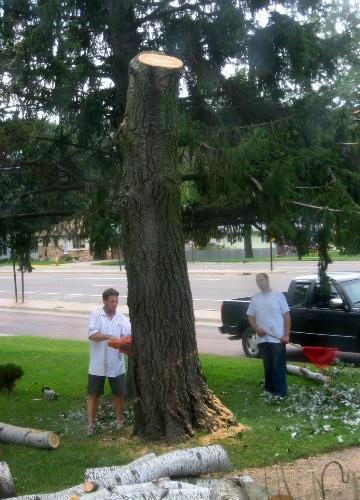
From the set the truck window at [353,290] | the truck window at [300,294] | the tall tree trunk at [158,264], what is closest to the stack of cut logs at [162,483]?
the tall tree trunk at [158,264]

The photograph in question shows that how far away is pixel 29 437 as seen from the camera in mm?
8281

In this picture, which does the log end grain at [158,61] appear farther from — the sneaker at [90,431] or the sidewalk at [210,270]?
the sidewalk at [210,270]

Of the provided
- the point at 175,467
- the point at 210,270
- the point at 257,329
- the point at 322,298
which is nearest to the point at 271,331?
the point at 257,329

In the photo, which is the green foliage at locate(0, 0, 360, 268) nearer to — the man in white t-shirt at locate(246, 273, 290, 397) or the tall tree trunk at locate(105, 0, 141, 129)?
the tall tree trunk at locate(105, 0, 141, 129)

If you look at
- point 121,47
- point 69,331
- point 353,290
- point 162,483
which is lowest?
point 69,331

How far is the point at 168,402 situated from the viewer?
26.9 ft

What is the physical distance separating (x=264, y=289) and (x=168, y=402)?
8.92 feet

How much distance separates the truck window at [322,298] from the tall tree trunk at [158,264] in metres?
5.89

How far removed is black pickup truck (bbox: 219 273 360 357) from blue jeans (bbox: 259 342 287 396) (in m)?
3.34

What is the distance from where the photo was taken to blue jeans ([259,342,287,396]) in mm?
10047

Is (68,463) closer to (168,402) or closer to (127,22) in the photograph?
(168,402)

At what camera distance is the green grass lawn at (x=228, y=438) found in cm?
746

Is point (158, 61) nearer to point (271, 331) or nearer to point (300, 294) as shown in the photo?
point (271, 331)

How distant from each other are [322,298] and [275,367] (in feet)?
13.8
